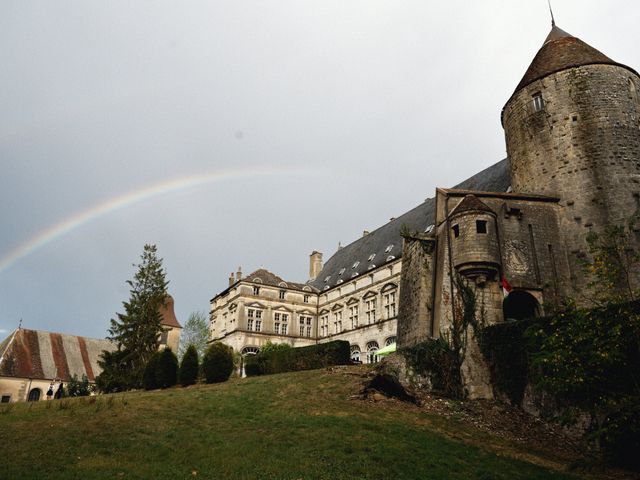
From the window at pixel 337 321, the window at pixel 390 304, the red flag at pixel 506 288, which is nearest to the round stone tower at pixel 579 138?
the red flag at pixel 506 288

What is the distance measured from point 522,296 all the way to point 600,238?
4237 millimetres

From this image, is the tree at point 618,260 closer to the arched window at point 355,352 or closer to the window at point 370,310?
the window at point 370,310

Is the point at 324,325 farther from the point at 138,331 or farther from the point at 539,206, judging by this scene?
the point at 539,206

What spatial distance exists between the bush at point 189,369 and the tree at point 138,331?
15.9ft

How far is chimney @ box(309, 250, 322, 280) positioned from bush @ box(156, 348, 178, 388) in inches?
1266

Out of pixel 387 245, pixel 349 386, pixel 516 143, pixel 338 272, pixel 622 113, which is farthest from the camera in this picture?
pixel 338 272

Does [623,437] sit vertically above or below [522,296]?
below

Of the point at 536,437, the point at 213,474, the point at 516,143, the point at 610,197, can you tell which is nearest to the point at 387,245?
the point at 516,143

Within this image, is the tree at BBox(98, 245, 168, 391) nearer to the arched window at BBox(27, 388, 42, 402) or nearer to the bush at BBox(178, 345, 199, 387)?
the bush at BBox(178, 345, 199, 387)

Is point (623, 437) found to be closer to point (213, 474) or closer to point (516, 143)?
point (213, 474)

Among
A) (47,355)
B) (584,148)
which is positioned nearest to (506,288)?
(584,148)

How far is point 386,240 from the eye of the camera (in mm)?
45250

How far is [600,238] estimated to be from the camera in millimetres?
22188

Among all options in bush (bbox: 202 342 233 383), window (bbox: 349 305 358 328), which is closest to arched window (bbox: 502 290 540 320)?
bush (bbox: 202 342 233 383)
